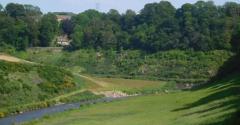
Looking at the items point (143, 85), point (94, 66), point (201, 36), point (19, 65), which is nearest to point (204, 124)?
point (19, 65)

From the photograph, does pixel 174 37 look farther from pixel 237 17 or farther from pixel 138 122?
pixel 138 122

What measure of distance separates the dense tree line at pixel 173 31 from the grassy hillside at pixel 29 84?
62.0m

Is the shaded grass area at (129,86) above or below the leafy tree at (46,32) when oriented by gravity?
below

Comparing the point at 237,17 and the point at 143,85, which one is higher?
the point at 237,17

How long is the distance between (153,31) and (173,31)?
6607mm

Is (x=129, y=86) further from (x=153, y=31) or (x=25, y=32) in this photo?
(x=25, y=32)

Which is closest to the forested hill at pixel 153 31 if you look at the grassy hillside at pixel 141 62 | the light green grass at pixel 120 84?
the grassy hillside at pixel 141 62

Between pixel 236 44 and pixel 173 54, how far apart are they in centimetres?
2860

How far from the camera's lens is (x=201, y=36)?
6545 inches

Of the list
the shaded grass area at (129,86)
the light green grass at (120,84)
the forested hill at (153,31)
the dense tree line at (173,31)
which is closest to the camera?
the shaded grass area at (129,86)

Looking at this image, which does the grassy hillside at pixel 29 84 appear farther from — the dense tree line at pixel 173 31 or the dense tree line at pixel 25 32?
the dense tree line at pixel 25 32

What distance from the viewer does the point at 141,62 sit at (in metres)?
156

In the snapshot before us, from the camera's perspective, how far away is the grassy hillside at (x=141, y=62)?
461 feet

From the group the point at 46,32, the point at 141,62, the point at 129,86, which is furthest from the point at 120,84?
the point at 46,32
